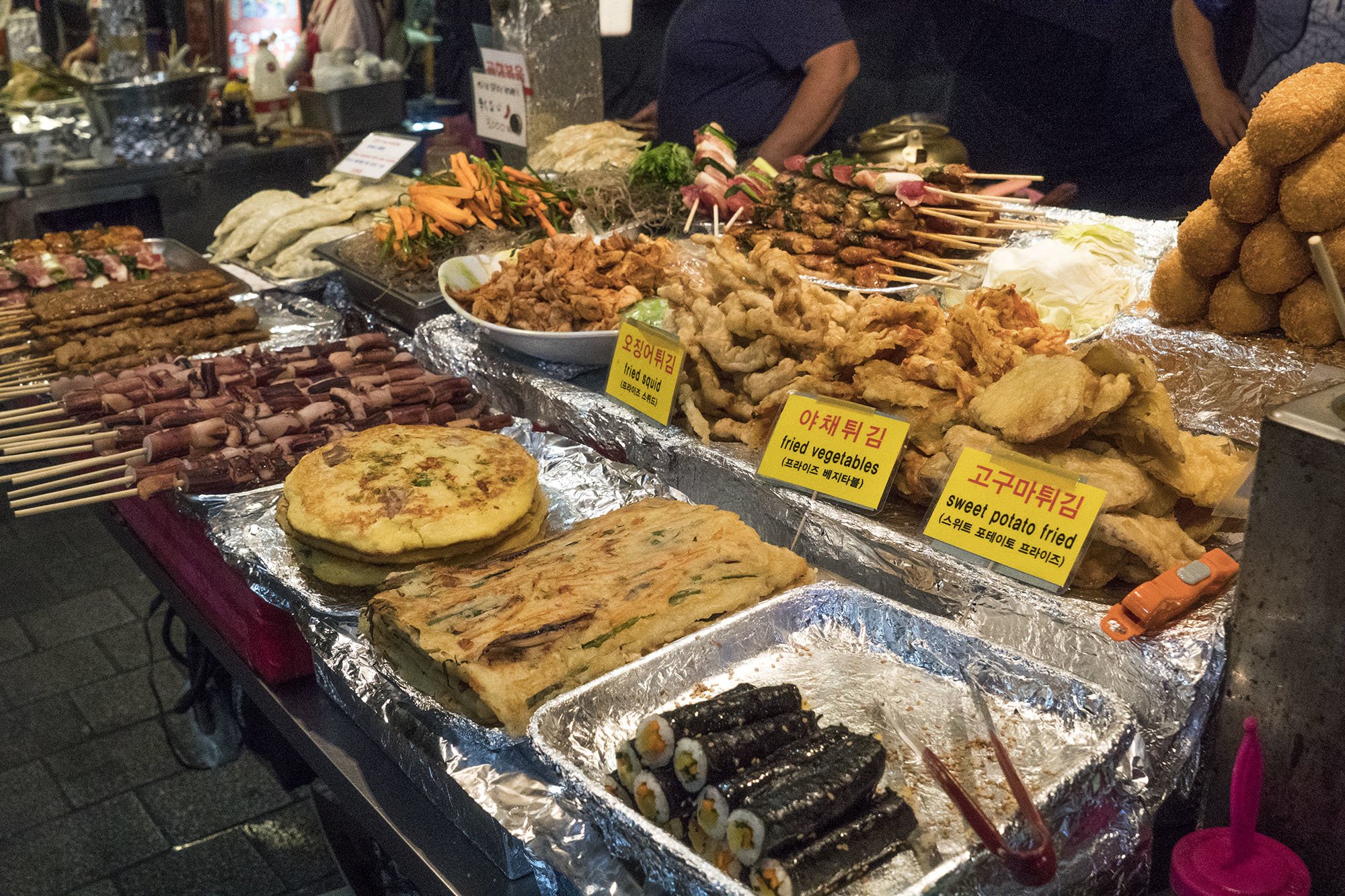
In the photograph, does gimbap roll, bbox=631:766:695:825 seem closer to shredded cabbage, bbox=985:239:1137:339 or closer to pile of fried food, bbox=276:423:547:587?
pile of fried food, bbox=276:423:547:587

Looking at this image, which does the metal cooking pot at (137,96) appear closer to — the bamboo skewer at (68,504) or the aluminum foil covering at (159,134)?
the aluminum foil covering at (159,134)

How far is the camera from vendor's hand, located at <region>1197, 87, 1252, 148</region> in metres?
4.32

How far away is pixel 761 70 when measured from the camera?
222 inches

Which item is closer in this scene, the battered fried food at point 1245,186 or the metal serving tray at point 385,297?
the battered fried food at point 1245,186

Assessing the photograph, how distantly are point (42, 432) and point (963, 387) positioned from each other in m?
2.53

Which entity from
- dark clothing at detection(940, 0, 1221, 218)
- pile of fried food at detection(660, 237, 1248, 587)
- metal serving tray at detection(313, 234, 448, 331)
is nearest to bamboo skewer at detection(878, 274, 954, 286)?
pile of fried food at detection(660, 237, 1248, 587)

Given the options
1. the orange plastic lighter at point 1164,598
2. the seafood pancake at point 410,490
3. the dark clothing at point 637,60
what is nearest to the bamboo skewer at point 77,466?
the seafood pancake at point 410,490

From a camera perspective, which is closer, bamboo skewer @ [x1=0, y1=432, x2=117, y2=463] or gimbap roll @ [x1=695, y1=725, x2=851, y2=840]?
gimbap roll @ [x1=695, y1=725, x2=851, y2=840]

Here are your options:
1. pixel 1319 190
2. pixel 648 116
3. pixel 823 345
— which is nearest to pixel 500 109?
pixel 648 116

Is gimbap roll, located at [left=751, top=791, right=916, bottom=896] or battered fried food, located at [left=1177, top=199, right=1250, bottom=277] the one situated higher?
battered fried food, located at [left=1177, top=199, right=1250, bottom=277]

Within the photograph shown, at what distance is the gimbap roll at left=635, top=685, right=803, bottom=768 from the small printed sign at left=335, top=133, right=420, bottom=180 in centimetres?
423

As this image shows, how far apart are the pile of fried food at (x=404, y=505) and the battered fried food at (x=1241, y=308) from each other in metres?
1.81

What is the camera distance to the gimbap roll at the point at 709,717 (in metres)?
1.51

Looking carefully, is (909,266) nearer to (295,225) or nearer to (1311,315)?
(1311,315)
